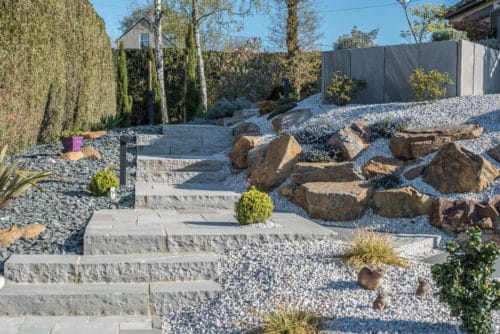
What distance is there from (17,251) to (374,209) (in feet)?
12.5

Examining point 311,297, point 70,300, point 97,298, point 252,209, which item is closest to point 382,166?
point 252,209

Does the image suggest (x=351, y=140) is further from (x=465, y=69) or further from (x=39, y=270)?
(x=39, y=270)

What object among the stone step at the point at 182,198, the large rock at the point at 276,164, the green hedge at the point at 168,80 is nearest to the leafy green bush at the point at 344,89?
the large rock at the point at 276,164

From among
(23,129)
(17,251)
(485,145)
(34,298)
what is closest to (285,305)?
(34,298)

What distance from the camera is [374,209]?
6.29m

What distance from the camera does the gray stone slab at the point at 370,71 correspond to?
9352 millimetres

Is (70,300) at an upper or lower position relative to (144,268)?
lower

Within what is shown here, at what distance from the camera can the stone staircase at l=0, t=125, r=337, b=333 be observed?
400cm

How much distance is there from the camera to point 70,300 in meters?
3.99

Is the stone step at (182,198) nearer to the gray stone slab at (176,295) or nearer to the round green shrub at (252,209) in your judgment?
the round green shrub at (252,209)

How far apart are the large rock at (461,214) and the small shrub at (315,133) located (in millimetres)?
2319

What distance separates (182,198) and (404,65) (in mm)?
A: 4811

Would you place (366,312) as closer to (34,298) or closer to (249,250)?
(249,250)

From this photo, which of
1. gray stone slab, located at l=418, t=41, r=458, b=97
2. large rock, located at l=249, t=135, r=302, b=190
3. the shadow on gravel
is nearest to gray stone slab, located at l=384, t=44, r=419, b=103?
gray stone slab, located at l=418, t=41, r=458, b=97
